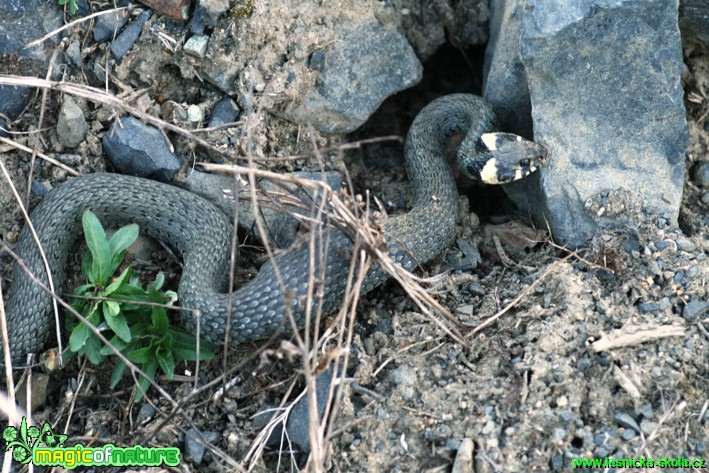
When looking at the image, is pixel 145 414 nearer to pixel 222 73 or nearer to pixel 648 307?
pixel 222 73

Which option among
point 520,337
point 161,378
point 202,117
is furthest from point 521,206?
point 161,378

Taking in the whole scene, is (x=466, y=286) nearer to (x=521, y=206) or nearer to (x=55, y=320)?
(x=521, y=206)

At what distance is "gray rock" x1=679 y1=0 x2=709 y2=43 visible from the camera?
457 centimetres

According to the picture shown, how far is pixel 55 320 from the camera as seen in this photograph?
4.32 m

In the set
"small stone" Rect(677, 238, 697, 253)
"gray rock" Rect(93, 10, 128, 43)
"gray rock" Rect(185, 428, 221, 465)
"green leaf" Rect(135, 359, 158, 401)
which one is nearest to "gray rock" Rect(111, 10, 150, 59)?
"gray rock" Rect(93, 10, 128, 43)

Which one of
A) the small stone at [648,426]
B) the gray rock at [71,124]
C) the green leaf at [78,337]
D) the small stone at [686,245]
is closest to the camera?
the small stone at [648,426]

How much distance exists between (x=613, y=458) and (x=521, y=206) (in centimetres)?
216

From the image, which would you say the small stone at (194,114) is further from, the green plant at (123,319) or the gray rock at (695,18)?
the gray rock at (695,18)

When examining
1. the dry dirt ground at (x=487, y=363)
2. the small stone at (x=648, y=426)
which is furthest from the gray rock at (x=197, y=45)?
the small stone at (x=648, y=426)

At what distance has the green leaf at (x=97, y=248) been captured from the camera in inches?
163

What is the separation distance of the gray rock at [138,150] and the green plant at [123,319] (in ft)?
2.02

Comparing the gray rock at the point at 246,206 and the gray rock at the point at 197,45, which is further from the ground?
the gray rock at the point at 197,45
